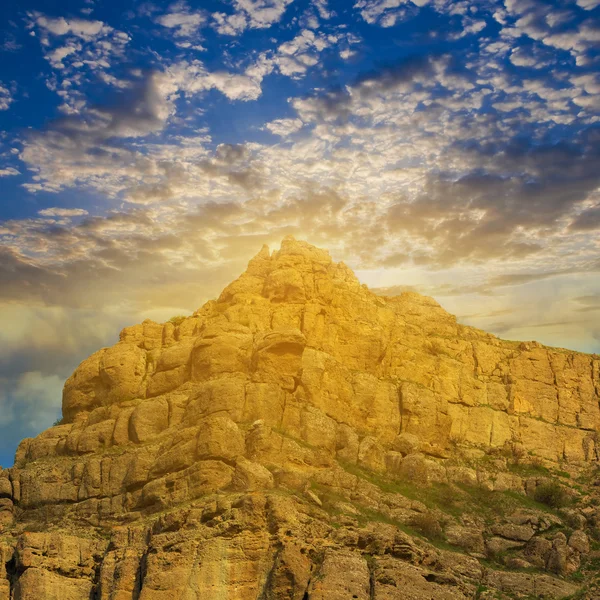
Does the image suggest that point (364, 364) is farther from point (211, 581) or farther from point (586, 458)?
point (211, 581)

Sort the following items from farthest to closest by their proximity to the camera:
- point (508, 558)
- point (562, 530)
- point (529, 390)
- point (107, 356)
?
point (529, 390) → point (107, 356) → point (562, 530) → point (508, 558)

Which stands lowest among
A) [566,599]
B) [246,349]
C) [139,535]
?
[566,599]

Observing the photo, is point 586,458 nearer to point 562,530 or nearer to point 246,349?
point 562,530

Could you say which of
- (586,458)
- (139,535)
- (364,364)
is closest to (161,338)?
(364,364)

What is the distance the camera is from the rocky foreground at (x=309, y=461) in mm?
70250

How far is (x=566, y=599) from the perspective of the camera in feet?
238

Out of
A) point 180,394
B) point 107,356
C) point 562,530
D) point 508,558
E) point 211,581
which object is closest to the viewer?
point 211,581

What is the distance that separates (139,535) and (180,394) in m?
20.2

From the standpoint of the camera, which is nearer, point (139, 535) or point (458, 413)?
point (139, 535)

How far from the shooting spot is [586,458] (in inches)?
4173

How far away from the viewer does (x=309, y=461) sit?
84.9m

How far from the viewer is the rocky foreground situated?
70250 mm

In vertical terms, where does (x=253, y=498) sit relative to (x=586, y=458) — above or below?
below

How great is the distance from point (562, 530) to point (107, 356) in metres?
49.9
